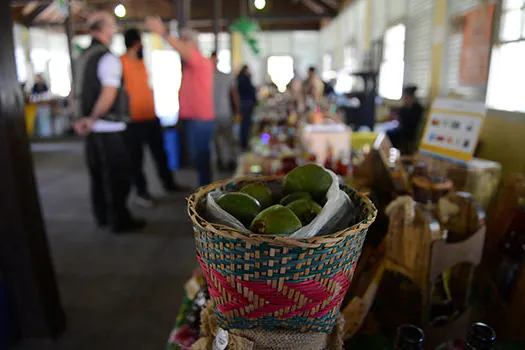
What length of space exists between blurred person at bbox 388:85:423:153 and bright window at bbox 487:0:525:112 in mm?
1052

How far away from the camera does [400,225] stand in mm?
1041

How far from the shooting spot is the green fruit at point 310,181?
80cm

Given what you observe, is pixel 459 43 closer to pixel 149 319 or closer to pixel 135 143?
pixel 135 143

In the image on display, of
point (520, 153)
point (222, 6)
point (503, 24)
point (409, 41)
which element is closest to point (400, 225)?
point (520, 153)

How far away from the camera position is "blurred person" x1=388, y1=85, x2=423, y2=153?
468 cm

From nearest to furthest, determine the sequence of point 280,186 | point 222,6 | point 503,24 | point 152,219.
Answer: point 280,186
point 503,24
point 152,219
point 222,6

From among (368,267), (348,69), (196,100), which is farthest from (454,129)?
(348,69)

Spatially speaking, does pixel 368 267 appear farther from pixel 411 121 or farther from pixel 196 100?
pixel 411 121

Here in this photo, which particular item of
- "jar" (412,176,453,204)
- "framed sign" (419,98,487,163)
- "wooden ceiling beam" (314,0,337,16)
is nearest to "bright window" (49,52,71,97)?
"wooden ceiling beam" (314,0,337,16)

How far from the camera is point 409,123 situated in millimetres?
4680

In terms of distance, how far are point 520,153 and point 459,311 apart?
1973mm

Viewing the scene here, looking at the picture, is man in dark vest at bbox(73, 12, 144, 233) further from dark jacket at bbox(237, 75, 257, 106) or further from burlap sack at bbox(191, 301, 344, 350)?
dark jacket at bbox(237, 75, 257, 106)

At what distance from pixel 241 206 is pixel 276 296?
181mm

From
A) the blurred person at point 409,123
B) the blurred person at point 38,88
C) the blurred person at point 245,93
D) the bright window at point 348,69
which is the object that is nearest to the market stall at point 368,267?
the blurred person at point 409,123
